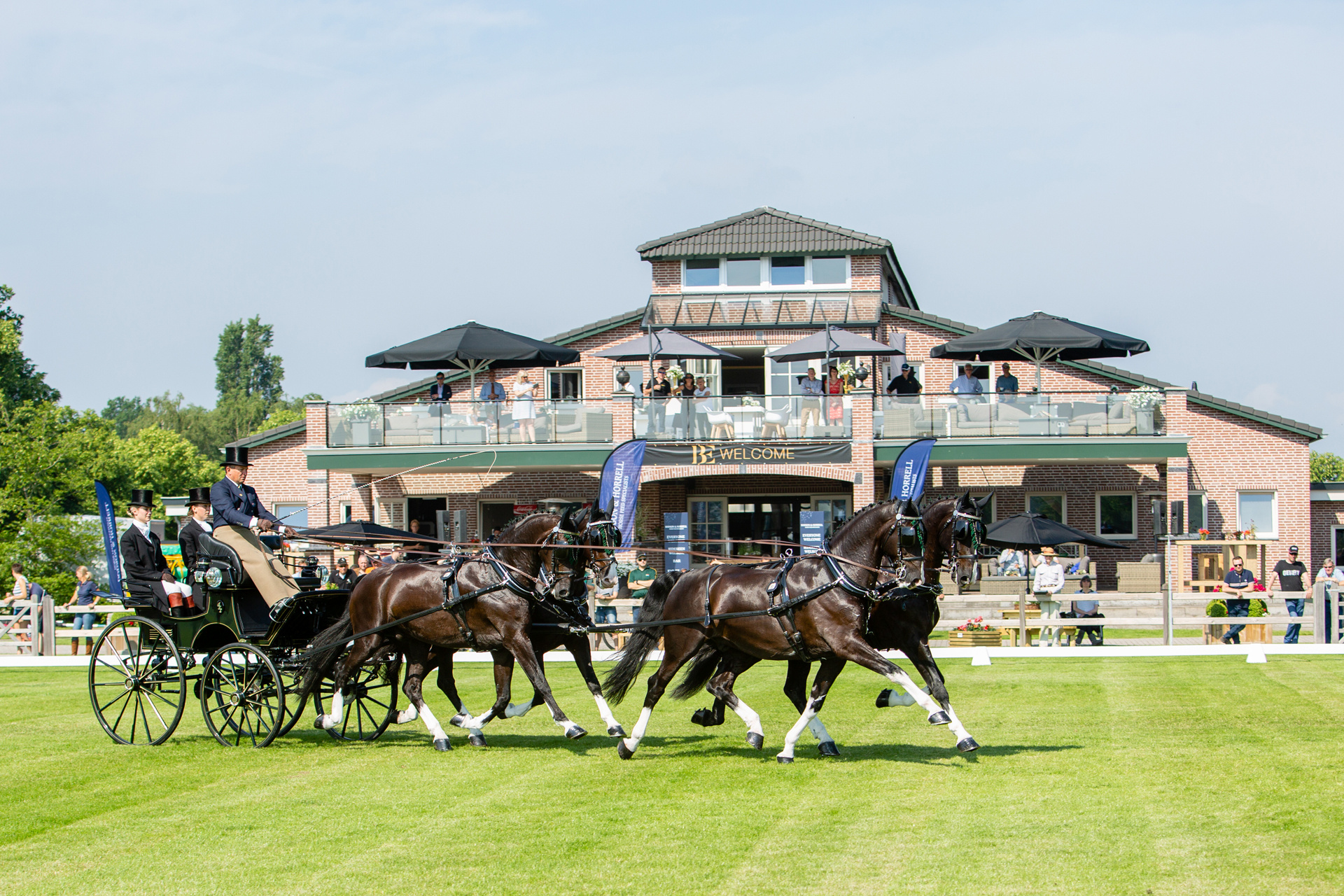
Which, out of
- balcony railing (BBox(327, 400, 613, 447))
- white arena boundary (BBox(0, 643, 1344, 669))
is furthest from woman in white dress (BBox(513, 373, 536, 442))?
white arena boundary (BBox(0, 643, 1344, 669))

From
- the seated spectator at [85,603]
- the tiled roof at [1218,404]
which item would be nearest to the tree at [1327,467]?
the tiled roof at [1218,404]

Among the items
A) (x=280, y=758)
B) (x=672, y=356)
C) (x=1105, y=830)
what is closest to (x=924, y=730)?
(x=1105, y=830)

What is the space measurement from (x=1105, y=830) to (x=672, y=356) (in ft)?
79.3

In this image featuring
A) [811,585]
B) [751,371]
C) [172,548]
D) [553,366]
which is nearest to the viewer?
[811,585]

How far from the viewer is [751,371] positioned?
38.2 metres

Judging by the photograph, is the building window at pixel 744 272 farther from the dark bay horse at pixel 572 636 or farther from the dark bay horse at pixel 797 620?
the dark bay horse at pixel 797 620

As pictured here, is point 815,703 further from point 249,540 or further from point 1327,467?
point 1327,467

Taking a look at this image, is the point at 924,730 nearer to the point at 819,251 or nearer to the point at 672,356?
the point at 672,356

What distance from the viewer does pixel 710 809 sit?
8609mm

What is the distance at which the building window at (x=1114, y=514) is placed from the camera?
34.5 meters

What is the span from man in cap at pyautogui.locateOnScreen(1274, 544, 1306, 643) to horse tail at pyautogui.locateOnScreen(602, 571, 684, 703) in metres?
15.3

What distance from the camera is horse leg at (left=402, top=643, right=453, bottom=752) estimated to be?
38.5ft

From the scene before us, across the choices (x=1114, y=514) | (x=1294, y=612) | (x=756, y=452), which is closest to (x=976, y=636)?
(x=1294, y=612)

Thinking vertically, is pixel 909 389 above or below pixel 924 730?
above
